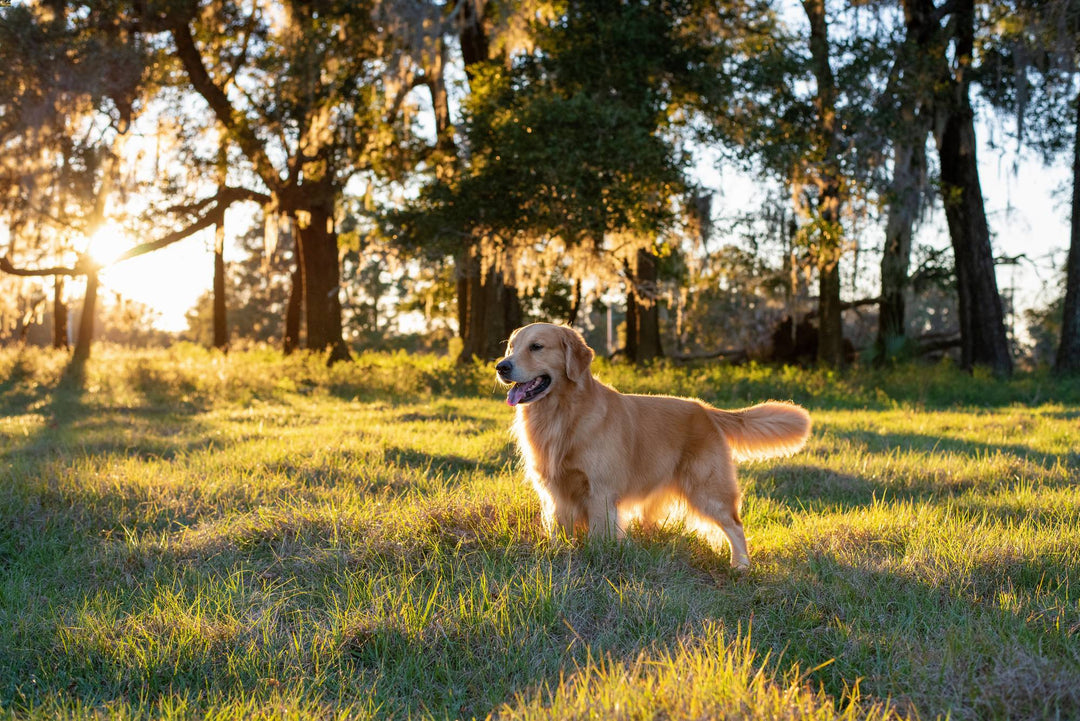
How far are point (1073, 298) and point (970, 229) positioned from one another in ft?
8.19

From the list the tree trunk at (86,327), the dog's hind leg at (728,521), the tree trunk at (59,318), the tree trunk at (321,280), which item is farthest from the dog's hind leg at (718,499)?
the tree trunk at (59,318)

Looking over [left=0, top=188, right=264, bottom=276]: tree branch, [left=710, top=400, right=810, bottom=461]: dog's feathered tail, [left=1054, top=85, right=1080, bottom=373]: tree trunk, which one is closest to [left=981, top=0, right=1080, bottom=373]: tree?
[left=1054, top=85, right=1080, bottom=373]: tree trunk

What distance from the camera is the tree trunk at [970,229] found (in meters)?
16.0

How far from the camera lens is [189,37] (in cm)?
1752

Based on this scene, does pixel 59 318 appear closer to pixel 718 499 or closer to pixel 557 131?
pixel 557 131

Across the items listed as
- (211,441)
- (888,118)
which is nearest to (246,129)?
(211,441)

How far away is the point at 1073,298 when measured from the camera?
16.4m

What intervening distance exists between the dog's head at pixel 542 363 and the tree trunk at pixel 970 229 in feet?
45.2

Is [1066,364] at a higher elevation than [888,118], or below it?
below

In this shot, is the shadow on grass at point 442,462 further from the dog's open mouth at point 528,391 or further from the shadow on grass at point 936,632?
the shadow on grass at point 936,632

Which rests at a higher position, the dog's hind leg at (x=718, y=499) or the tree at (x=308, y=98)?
the tree at (x=308, y=98)

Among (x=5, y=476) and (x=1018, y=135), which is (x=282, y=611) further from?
(x=1018, y=135)

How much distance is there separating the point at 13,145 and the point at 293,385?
7.10 meters

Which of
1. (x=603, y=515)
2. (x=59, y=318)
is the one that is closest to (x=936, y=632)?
(x=603, y=515)
